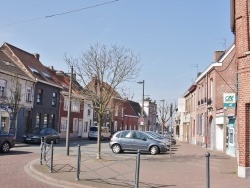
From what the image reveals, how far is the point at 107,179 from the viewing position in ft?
37.4

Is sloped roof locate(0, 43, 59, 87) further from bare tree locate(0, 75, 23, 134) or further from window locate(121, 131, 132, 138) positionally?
window locate(121, 131, 132, 138)

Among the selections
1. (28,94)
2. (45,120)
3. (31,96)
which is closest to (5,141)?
(28,94)

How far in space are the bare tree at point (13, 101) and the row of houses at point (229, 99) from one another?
14.2 meters

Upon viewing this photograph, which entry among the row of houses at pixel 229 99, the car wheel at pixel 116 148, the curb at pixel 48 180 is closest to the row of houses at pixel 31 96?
the car wheel at pixel 116 148

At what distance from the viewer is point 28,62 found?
39.3 meters

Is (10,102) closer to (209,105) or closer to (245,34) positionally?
(209,105)

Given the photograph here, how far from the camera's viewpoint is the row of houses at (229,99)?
1320 centimetres

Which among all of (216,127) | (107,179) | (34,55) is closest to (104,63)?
(107,179)

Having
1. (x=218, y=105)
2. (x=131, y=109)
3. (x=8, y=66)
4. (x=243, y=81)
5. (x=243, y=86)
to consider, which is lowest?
(x=243, y=86)

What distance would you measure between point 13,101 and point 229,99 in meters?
19.5

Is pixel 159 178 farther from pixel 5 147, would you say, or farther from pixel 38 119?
pixel 38 119

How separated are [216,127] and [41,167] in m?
17.5

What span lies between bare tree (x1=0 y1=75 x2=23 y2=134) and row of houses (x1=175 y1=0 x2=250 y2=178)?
14191mm

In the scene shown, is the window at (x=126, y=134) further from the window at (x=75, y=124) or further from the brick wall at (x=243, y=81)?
the window at (x=75, y=124)
